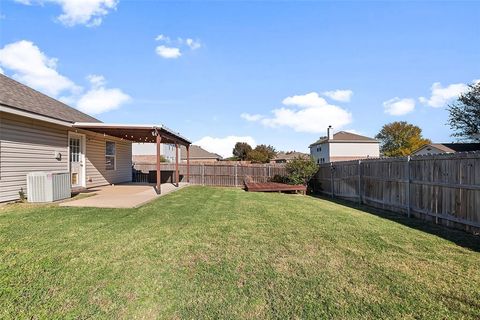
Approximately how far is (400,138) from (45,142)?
57.9 m

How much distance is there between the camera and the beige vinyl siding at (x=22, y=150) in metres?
8.07

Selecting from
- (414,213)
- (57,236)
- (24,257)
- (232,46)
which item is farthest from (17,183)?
Answer: (414,213)

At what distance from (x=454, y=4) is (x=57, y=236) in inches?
446

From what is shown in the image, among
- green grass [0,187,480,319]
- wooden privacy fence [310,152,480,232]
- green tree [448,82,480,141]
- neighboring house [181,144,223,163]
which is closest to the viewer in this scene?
green grass [0,187,480,319]

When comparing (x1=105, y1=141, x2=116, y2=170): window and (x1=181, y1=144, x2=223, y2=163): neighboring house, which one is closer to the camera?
(x1=105, y1=141, x2=116, y2=170): window

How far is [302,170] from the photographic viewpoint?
1565 centimetres

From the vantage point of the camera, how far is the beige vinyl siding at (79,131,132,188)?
42.7ft

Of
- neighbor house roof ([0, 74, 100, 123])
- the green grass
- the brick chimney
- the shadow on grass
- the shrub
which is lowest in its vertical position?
the shadow on grass

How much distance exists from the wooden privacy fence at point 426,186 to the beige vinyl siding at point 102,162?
1164 centimetres

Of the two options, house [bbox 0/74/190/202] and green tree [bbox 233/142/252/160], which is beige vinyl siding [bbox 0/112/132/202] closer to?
house [bbox 0/74/190/202]

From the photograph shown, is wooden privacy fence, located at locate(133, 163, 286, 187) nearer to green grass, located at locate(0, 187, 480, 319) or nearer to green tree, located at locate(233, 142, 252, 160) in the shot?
green grass, located at locate(0, 187, 480, 319)

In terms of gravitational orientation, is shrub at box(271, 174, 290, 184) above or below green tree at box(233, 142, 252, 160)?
below

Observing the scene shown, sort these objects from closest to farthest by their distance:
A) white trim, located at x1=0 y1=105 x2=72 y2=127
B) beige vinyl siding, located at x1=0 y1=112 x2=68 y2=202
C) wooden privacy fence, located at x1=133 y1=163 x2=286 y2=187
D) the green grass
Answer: the green grass
white trim, located at x1=0 y1=105 x2=72 y2=127
beige vinyl siding, located at x1=0 y1=112 x2=68 y2=202
wooden privacy fence, located at x1=133 y1=163 x2=286 y2=187

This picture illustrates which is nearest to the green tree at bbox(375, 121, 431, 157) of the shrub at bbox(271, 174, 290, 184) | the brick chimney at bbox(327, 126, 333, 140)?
the brick chimney at bbox(327, 126, 333, 140)
